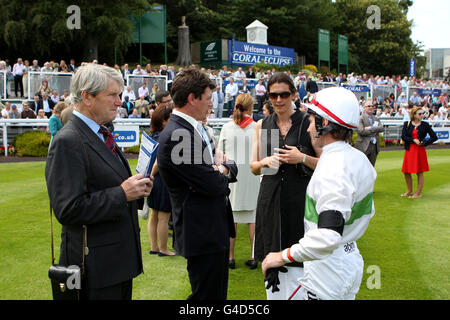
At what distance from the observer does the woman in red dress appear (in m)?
10.7

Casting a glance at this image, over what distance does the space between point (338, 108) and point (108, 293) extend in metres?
1.76

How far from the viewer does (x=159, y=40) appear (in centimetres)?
3884

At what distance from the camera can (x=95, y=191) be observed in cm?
267

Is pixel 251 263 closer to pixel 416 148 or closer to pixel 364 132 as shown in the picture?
pixel 364 132

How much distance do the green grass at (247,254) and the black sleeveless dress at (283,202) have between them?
3.82 ft

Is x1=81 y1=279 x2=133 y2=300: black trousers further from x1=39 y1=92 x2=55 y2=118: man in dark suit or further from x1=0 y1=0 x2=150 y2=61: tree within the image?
x1=0 y1=0 x2=150 y2=61: tree

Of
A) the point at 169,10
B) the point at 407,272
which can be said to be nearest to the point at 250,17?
the point at 169,10

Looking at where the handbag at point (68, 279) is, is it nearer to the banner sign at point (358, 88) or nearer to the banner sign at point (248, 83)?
the banner sign at point (248, 83)

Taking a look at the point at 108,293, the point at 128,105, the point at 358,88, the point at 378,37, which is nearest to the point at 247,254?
the point at 108,293

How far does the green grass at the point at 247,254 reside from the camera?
500 centimetres

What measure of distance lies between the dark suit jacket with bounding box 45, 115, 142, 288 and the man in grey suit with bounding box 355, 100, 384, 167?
819 cm

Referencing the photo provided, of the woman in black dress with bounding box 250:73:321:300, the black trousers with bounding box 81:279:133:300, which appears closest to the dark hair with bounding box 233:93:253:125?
the woman in black dress with bounding box 250:73:321:300

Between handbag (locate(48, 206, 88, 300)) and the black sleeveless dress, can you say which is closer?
handbag (locate(48, 206, 88, 300))

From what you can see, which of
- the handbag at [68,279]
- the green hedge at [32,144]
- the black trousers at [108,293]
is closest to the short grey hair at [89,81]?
the handbag at [68,279]
